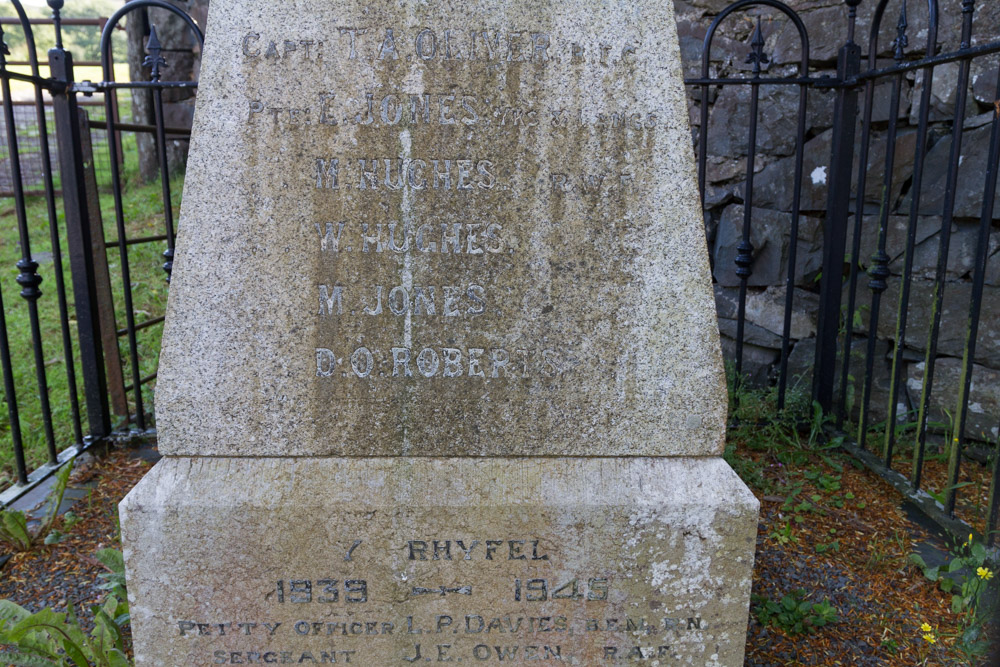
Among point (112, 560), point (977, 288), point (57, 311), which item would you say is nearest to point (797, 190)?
point (977, 288)

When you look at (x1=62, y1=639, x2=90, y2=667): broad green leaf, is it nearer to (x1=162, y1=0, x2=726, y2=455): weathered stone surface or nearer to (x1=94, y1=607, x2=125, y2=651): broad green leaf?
(x1=94, y1=607, x2=125, y2=651): broad green leaf

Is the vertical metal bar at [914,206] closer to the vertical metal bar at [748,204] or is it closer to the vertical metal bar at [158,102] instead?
the vertical metal bar at [748,204]

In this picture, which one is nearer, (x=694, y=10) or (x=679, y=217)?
(x=679, y=217)

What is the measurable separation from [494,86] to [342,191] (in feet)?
1.28

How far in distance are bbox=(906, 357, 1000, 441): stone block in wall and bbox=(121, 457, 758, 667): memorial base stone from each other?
5.96 feet

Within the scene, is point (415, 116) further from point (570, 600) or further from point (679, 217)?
point (570, 600)

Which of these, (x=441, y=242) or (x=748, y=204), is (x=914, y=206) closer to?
(x=748, y=204)

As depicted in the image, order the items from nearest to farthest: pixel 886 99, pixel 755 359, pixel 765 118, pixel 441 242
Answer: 1. pixel 441 242
2. pixel 886 99
3. pixel 765 118
4. pixel 755 359

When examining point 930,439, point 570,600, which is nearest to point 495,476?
point 570,600

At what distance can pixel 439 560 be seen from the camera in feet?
5.49

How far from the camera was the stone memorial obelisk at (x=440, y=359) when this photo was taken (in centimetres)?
158

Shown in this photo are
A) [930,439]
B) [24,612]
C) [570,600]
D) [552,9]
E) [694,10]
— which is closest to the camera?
[552,9]

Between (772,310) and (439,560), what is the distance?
100 inches

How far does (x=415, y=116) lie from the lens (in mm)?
1595
